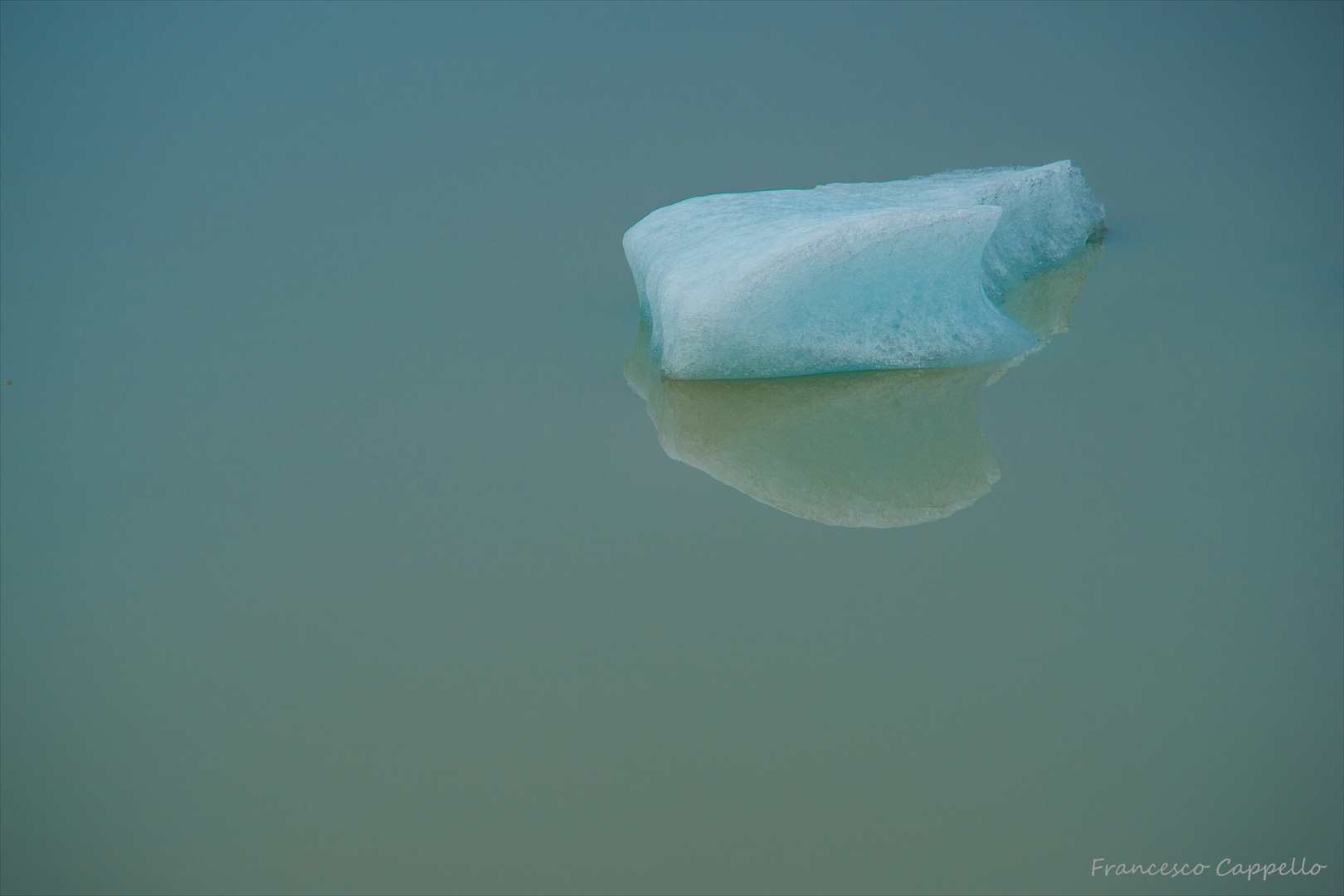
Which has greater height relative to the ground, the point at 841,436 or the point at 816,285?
the point at 816,285

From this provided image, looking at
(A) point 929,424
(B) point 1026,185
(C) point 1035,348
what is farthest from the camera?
(B) point 1026,185

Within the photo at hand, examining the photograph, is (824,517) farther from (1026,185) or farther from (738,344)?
(1026,185)

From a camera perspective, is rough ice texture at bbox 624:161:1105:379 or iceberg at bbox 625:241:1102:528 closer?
iceberg at bbox 625:241:1102:528

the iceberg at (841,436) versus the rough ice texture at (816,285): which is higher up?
the rough ice texture at (816,285)

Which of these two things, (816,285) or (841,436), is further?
(816,285)

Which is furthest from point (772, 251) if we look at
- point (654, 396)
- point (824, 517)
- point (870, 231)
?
point (824, 517)

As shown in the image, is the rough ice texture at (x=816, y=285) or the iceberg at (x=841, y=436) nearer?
the iceberg at (x=841, y=436)

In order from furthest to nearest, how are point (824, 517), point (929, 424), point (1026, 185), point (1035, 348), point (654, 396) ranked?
point (1026, 185), point (1035, 348), point (654, 396), point (929, 424), point (824, 517)

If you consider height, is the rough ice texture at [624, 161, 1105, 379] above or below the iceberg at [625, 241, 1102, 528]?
above
